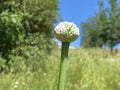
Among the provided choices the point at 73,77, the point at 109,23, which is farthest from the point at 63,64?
the point at 109,23

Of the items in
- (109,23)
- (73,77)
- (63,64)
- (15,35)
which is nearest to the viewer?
(63,64)

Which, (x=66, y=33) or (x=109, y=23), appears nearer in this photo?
(x=66, y=33)

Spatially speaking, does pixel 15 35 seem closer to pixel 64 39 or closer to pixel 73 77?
pixel 73 77

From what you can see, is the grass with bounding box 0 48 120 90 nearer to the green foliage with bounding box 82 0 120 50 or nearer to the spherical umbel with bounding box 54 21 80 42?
the spherical umbel with bounding box 54 21 80 42

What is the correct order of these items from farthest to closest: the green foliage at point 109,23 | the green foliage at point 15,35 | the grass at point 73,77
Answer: the green foliage at point 109,23 < the green foliage at point 15,35 < the grass at point 73,77


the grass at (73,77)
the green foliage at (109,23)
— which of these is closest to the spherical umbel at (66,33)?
the grass at (73,77)

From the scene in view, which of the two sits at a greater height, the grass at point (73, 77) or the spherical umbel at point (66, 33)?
the spherical umbel at point (66, 33)

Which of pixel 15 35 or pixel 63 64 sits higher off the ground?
pixel 63 64

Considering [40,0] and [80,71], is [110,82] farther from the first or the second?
[40,0]

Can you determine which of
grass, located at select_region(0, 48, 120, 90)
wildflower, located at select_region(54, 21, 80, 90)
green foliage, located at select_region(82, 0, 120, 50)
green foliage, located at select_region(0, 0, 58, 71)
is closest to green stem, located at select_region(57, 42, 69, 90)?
wildflower, located at select_region(54, 21, 80, 90)

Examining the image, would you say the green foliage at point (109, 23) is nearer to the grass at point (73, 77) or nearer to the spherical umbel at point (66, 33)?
the grass at point (73, 77)

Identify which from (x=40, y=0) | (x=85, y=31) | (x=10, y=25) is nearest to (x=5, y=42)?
(x=10, y=25)

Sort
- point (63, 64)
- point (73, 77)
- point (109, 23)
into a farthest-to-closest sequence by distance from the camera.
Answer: point (109, 23) < point (73, 77) < point (63, 64)

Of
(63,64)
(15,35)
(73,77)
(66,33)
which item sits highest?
(66,33)
